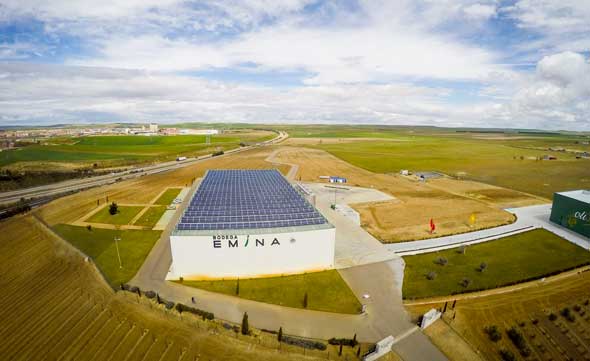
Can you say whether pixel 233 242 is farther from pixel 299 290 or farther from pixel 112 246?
pixel 112 246

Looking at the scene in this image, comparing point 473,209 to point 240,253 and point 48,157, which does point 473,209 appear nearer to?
point 240,253

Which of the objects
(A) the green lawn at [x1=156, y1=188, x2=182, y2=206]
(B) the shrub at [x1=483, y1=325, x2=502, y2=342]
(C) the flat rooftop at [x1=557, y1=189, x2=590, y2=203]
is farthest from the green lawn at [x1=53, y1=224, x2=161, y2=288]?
(C) the flat rooftop at [x1=557, y1=189, x2=590, y2=203]

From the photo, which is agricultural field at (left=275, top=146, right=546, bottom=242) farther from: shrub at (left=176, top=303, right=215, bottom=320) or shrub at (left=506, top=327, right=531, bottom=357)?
shrub at (left=176, top=303, right=215, bottom=320)

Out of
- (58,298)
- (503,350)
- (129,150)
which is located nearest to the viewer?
(503,350)

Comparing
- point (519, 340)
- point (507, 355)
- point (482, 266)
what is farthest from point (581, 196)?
point (507, 355)

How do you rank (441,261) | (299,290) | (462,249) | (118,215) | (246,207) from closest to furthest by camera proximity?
1. (299,290)
2. (441,261)
3. (462,249)
4. (246,207)
5. (118,215)

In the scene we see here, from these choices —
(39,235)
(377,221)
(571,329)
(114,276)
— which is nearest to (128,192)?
(39,235)

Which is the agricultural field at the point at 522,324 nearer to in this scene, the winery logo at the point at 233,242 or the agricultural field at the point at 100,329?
the agricultural field at the point at 100,329

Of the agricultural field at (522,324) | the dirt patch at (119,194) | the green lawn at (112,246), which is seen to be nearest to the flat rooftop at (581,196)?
the agricultural field at (522,324)
